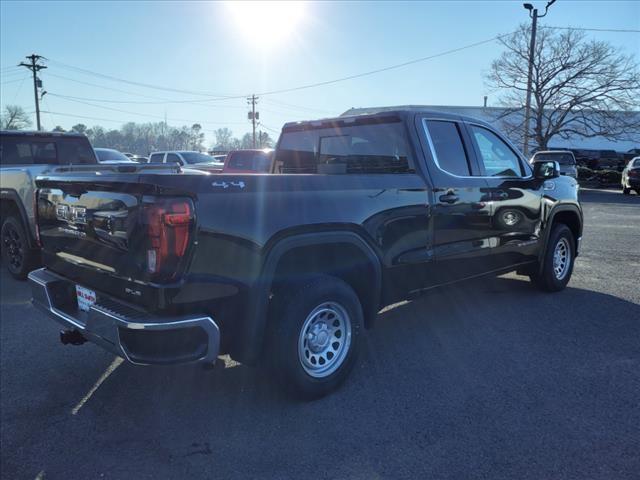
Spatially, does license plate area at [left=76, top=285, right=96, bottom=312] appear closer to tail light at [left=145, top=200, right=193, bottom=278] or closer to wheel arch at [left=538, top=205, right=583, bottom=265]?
tail light at [left=145, top=200, right=193, bottom=278]

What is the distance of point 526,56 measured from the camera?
31.3 meters

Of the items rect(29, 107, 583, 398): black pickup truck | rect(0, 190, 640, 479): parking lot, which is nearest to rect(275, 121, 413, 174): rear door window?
rect(29, 107, 583, 398): black pickup truck

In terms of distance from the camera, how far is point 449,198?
4.23m

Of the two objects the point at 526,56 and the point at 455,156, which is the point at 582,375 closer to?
the point at 455,156

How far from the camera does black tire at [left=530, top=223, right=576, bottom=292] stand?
5797 millimetres

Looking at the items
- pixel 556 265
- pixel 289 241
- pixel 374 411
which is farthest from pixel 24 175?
pixel 556 265

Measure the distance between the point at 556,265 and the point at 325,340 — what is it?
378 centimetres

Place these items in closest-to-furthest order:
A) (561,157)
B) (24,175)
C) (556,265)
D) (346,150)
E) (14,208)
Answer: (346,150)
(556,265)
(24,175)
(14,208)
(561,157)

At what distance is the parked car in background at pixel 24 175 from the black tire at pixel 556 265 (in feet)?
18.4

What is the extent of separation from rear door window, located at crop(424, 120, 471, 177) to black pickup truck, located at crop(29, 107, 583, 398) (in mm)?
16

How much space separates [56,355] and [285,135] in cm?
299

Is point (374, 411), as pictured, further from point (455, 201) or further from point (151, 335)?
point (455, 201)

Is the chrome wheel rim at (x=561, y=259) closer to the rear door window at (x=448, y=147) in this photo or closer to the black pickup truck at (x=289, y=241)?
the black pickup truck at (x=289, y=241)

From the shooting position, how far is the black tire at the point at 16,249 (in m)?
6.50
